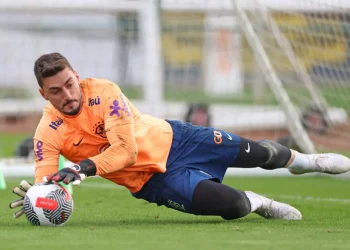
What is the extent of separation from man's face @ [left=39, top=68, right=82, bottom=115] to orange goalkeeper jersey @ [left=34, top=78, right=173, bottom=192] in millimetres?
167

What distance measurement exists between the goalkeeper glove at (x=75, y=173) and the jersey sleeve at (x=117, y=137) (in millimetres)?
50

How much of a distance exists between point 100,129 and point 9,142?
1028 cm

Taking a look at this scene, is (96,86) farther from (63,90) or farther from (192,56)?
(192,56)

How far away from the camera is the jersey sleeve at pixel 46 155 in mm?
6727

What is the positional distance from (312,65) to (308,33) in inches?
40.5

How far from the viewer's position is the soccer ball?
6.34 m

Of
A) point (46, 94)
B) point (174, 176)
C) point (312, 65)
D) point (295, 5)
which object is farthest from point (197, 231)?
point (312, 65)

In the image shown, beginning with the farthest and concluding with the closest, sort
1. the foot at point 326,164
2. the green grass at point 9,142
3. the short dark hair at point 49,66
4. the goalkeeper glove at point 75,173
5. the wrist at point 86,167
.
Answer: the green grass at point 9,142
the foot at point 326,164
the short dark hair at point 49,66
the wrist at point 86,167
the goalkeeper glove at point 75,173

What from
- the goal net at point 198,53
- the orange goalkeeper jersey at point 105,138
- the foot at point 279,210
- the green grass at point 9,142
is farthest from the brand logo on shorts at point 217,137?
the green grass at point 9,142

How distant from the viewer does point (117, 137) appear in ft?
21.3

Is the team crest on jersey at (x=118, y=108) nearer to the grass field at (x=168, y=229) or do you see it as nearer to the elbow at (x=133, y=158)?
the elbow at (x=133, y=158)

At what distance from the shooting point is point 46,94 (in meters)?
6.52

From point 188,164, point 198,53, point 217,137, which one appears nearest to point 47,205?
point 188,164

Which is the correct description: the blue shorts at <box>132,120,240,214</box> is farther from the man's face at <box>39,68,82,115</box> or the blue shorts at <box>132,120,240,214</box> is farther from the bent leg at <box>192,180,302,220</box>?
the man's face at <box>39,68,82,115</box>
